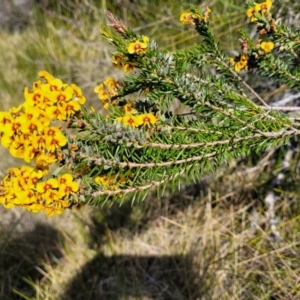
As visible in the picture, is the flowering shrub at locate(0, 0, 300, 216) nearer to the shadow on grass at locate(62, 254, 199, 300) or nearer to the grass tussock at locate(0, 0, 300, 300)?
the grass tussock at locate(0, 0, 300, 300)

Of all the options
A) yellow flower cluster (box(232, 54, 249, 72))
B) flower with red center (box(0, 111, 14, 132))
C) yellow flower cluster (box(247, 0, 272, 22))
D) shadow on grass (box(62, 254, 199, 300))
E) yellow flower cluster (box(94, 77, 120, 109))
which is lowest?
shadow on grass (box(62, 254, 199, 300))

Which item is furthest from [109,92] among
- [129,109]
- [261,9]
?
[261,9]

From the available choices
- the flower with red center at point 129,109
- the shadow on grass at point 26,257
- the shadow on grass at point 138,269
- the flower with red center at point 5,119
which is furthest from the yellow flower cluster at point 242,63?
the shadow on grass at point 26,257

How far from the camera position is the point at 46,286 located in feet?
5.79

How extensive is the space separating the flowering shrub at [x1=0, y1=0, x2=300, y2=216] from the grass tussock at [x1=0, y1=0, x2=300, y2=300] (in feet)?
2.18

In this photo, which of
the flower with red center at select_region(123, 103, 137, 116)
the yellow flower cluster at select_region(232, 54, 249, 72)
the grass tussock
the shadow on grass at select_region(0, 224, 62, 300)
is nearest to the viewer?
the flower with red center at select_region(123, 103, 137, 116)

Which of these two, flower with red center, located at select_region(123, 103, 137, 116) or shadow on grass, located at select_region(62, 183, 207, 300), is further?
shadow on grass, located at select_region(62, 183, 207, 300)

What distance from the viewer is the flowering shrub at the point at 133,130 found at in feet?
2.43

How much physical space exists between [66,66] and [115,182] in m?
2.41

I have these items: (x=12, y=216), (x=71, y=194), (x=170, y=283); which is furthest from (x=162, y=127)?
(x=12, y=216)

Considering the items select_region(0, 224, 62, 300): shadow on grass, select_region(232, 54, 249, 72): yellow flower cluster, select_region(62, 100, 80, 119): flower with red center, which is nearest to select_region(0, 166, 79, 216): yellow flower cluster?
select_region(62, 100, 80, 119): flower with red center

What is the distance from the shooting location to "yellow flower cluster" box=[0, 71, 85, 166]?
709 mm

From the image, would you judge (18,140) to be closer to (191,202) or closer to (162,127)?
(162,127)

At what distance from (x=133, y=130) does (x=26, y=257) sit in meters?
1.29
